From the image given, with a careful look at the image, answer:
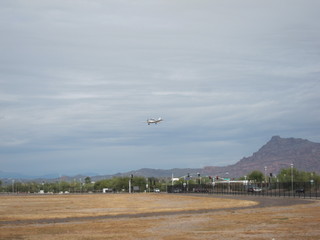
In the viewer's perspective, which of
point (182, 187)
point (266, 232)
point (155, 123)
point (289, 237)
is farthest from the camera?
point (182, 187)

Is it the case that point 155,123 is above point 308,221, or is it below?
above

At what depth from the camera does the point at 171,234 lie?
1264 inches

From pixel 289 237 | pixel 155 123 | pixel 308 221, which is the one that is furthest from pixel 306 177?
pixel 289 237

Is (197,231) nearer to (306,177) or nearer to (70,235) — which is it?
(70,235)

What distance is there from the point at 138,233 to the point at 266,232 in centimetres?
759

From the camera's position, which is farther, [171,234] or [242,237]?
[171,234]

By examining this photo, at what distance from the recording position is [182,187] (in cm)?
17450

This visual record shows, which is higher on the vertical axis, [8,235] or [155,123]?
[155,123]

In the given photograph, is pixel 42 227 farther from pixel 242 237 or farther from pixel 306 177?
pixel 306 177

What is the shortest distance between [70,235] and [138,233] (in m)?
4.04

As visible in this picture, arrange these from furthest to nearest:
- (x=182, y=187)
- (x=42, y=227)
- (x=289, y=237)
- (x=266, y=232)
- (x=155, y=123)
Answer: (x=182, y=187) < (x=155, y=123) < (x=42, y=227) < (x=266, y=232) < (x=289, y=237)

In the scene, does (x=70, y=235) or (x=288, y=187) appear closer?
(x=70, y=235)

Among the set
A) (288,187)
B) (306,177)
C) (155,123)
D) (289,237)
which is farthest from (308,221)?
(306,177)

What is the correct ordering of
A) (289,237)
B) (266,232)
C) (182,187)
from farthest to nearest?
Result: (182,187) → (266,232) → (289,237)
